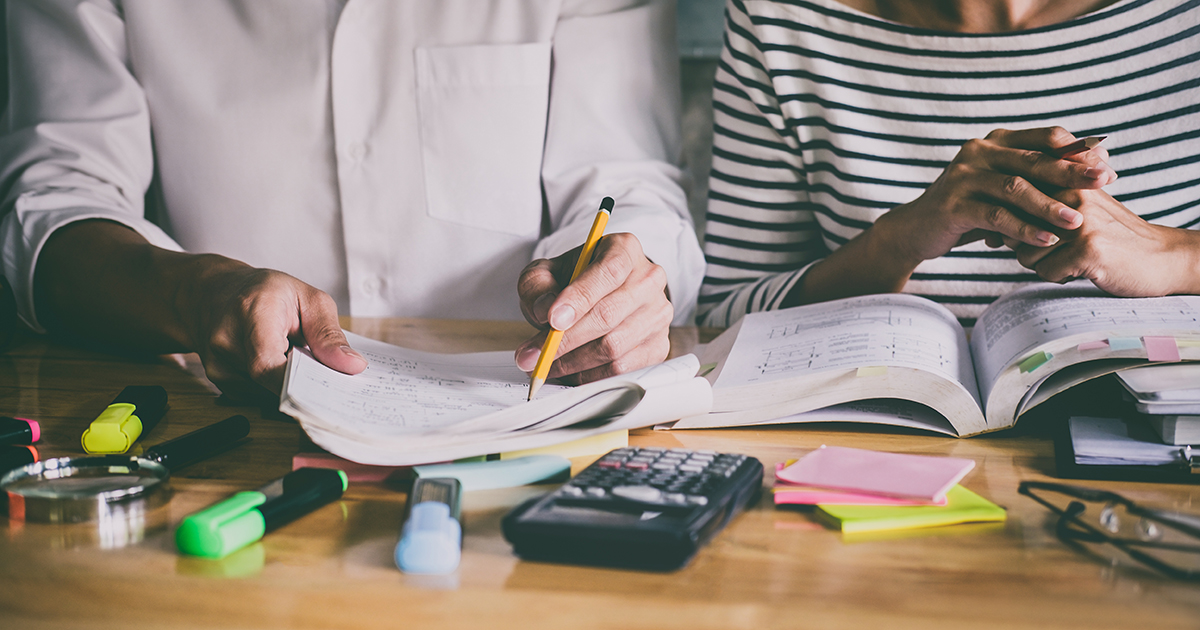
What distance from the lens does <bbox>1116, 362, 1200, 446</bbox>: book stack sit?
55 cm

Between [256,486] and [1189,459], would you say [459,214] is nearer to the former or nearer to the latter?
[256,486]

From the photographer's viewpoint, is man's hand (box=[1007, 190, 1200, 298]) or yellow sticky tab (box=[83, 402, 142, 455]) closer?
yellow sticky tab (box=[83, 402, 142, 455])

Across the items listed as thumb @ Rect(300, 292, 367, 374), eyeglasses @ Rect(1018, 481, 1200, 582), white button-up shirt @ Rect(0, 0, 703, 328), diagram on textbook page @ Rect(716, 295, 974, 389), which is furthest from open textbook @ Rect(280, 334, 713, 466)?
white button-up shirt @ Rect(0, 0, 703, 328)

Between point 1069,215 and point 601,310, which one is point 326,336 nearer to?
point 601,310

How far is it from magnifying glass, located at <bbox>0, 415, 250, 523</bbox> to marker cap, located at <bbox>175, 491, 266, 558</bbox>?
78 mm

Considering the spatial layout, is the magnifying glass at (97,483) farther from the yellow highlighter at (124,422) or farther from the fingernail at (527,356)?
the fingernail at (527,356)

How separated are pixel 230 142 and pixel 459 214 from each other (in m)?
0.33

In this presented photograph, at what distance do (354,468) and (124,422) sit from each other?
20cm

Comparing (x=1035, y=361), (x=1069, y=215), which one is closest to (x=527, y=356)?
(x=1035, y=361)

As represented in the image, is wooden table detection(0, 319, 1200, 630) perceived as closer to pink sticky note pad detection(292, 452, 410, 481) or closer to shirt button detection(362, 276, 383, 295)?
pink sticky note pad detection(292, 452, 410, 481)

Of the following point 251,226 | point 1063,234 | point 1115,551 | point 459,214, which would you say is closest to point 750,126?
point 459,214

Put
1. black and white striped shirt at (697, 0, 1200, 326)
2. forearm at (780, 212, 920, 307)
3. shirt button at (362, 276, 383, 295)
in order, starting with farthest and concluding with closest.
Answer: shirt button at (362, 276, 383, 295)
black and white striped shirt at (697, 0, 1200, 326)
forearm at (780, 212, 920, 307)

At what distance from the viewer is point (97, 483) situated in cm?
50

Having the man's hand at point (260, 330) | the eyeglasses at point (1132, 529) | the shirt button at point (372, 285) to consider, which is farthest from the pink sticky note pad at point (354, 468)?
the shirt button at point (372, 285)
